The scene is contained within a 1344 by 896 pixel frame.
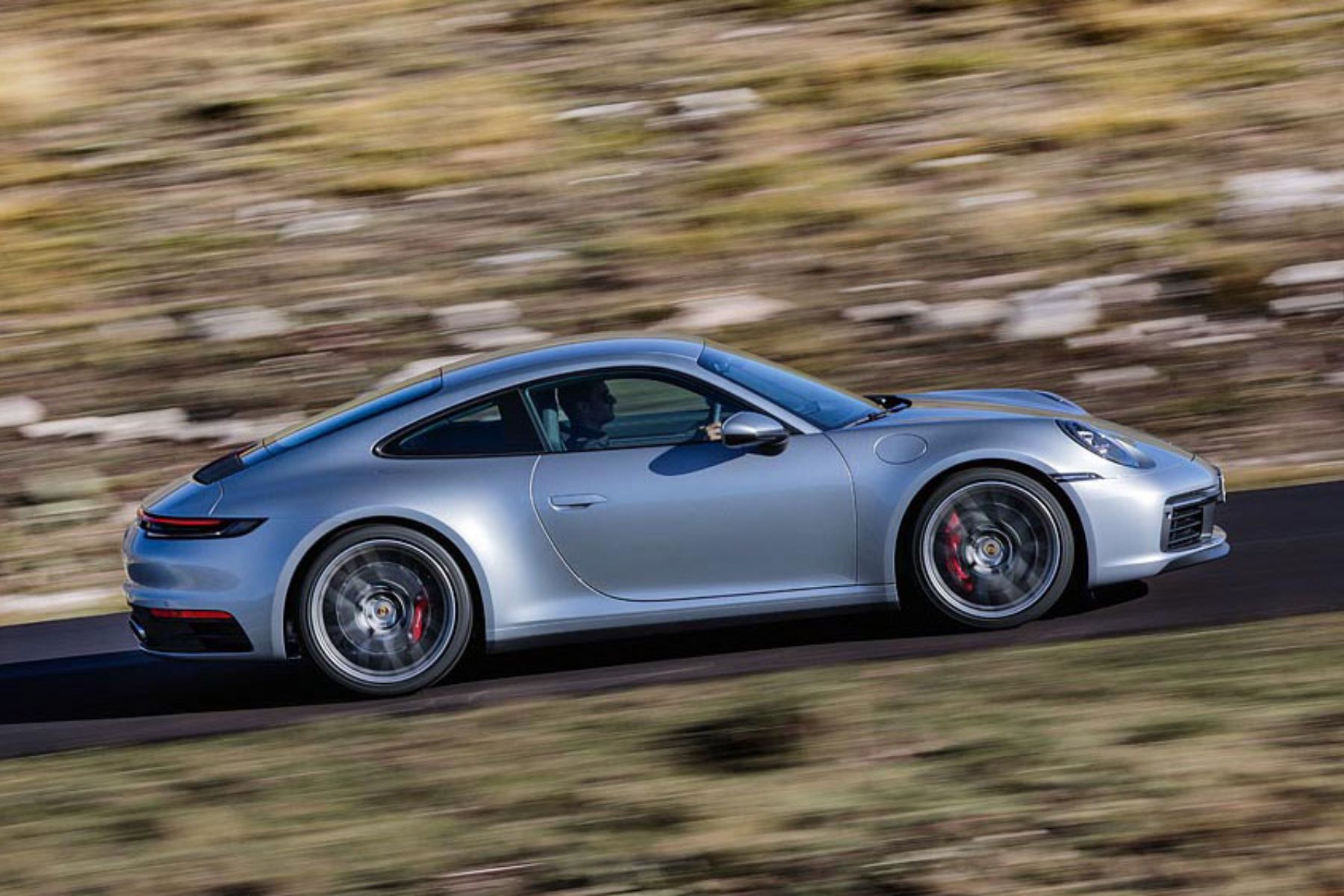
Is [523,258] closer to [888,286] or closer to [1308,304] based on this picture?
[888,286]

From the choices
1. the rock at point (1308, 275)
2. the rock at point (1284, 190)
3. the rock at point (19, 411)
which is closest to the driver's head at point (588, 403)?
the rock at point (19, 411)

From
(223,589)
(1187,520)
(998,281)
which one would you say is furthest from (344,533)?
(998,281)

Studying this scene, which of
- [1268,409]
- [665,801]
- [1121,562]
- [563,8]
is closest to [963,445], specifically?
[1121,562]

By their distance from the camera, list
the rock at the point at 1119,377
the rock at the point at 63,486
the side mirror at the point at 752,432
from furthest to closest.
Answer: the rock at the point at 1119,377 → the rock at the point at 63,486 → the side mirror at the point at 752,432

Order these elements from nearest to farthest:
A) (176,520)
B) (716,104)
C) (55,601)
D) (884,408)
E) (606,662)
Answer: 1. (176,520)
2. (606,662)
3. (884,408)
4. (55,601)
5. (716,104)

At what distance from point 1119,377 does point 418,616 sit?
6761 millimetres

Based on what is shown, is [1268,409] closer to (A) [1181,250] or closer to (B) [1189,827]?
(A) [1181,250]

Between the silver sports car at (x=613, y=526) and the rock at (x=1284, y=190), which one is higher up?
the rock at (x=1284, y=190)

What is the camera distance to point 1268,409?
1162 centimetres

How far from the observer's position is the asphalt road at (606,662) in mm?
6973

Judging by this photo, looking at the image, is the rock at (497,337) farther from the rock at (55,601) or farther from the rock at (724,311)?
the rock at (55,601)

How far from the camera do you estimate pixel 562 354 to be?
7.36 metres

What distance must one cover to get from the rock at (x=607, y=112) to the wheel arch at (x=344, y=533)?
9802 millimetres

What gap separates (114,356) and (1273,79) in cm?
1044
